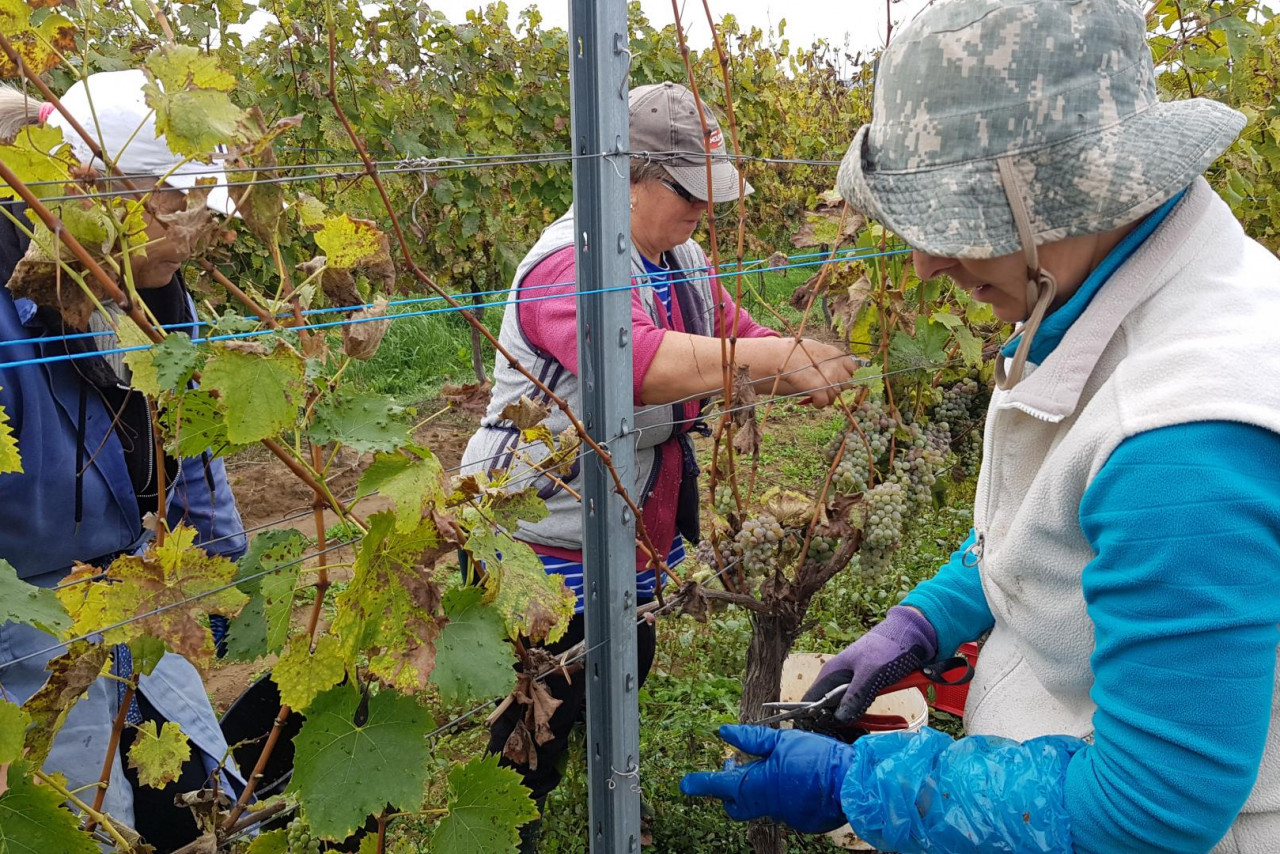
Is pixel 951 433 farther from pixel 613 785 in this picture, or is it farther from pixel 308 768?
pixel 308 768

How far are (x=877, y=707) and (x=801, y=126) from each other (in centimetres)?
942

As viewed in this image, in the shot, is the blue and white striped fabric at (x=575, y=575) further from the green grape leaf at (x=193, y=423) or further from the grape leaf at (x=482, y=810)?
the green grape leaf at (x=193, y=423)

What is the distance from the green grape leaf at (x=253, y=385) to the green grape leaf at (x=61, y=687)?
0.32 meters

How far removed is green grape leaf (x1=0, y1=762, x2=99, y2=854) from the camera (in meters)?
1.02

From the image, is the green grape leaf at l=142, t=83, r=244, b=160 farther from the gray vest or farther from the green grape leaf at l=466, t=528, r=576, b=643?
the gray vest

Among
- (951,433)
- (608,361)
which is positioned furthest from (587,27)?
(951,433)

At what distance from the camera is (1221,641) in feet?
3.21

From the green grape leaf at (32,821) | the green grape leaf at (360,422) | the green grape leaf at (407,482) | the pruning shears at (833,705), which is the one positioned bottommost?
the pruning shears at (833,705)

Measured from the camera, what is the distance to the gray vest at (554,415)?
2084 millimetres

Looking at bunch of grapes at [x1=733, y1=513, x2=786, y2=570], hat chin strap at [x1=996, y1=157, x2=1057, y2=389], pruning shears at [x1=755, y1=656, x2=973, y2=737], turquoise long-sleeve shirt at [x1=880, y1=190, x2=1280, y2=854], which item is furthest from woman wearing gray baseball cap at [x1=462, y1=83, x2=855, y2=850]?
turquoise long-sleeve shirt at [x1=880, y1=190, x2=1280, y2=854]

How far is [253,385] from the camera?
1.06 meters

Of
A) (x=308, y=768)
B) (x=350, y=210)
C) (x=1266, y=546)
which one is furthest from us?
(x=350, y=210)

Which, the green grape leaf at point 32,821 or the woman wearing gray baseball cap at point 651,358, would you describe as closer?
the green grape leaf at point 32,821

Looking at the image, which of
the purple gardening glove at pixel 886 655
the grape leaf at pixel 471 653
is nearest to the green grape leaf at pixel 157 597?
the grape leaf at pixel 471 653
